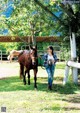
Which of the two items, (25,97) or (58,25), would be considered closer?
(25,97)

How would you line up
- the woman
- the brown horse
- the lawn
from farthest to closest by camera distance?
the brown horse < the woman < the lawn

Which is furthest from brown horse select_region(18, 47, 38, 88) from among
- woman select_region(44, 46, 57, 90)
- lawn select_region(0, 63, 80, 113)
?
lawn select_region(0, 63, 80, 113)

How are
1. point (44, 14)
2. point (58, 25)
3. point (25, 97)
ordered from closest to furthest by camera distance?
point (25, 97), point (58, 25), point (44, 14)

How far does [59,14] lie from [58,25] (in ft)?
3.14

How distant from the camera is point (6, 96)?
13.9m

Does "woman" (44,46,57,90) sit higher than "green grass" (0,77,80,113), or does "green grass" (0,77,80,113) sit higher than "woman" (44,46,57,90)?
"woman" (44,46,57,90)

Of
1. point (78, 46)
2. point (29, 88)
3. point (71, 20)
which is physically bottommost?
point (29, 88)

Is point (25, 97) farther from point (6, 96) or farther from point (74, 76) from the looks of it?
point (74, 76)

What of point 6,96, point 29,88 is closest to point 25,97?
point 6,96

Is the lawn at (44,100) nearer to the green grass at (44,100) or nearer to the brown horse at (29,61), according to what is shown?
the green grass at (44,100)

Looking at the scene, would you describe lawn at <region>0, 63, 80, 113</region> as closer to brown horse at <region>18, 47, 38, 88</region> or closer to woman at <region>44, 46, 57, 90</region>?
woman at <region>44, 46, 57, 90</region>

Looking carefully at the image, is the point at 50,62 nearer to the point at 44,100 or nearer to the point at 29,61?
the point at 29,61

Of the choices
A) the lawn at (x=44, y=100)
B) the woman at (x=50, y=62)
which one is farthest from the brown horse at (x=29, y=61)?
Answer: the lawn at (x=44, y=100)

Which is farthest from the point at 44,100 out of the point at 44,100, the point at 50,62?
the point at 50,62
